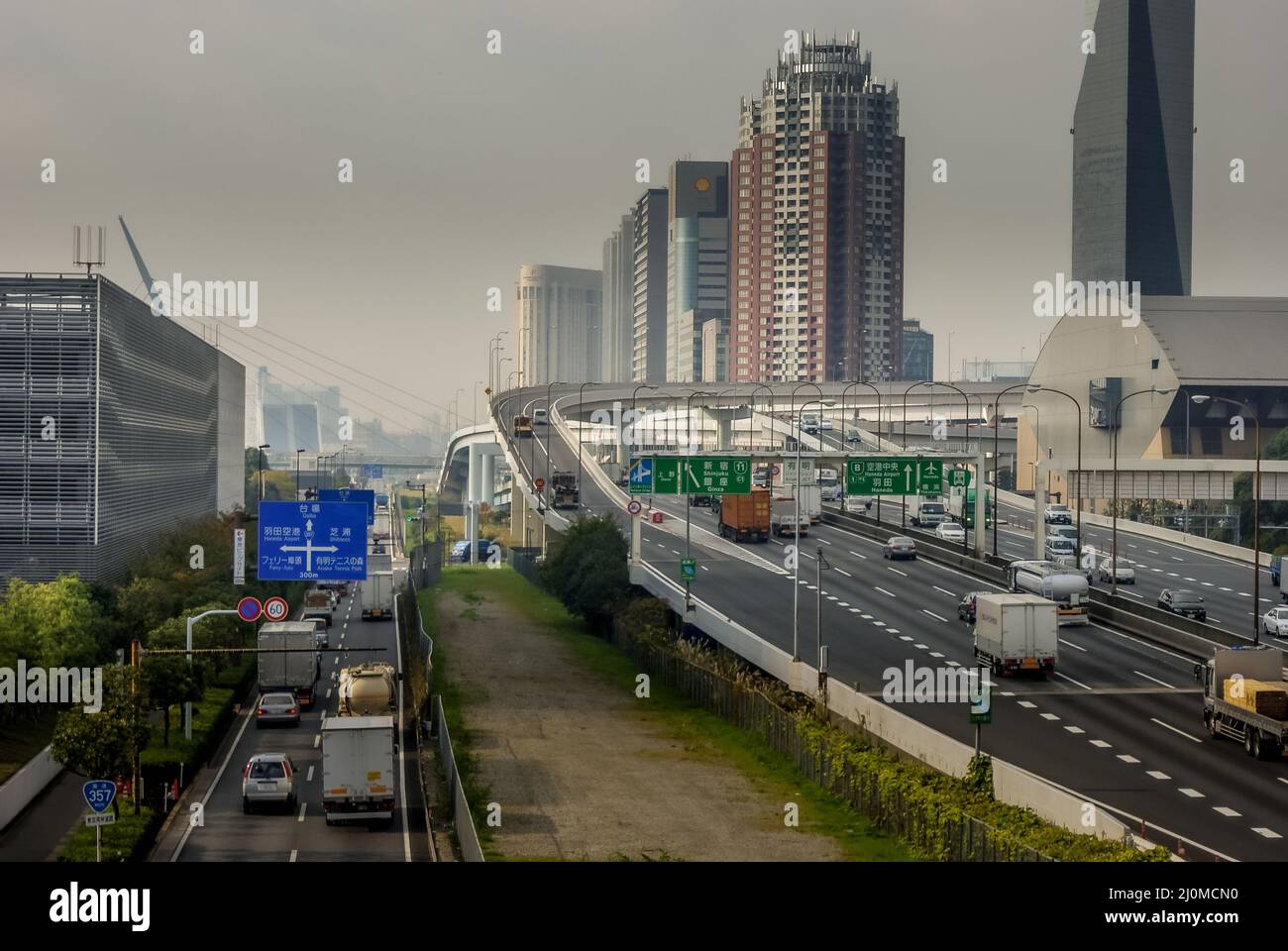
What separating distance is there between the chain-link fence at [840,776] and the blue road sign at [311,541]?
13.3m

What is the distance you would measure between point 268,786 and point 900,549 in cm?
4914

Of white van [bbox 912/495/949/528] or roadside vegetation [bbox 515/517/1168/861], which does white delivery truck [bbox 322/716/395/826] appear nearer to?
roadside vegetation [bbox 515/517/1168/861]

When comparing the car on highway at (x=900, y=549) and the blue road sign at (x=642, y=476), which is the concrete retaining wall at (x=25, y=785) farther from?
the car on highway at (x=900, y=549)

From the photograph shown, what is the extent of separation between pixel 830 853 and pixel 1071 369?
111259mm

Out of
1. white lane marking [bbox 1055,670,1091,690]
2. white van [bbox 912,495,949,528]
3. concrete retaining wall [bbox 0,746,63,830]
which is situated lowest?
concrete retaining wall [bbox 0,746,63,830]

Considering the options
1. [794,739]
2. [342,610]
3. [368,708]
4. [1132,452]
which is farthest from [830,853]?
[1132,452]

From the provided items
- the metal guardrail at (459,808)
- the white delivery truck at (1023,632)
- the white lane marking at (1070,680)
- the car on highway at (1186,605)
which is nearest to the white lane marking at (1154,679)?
the white lane marking at (1070,680)

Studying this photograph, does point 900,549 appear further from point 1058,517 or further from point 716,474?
point 716,474

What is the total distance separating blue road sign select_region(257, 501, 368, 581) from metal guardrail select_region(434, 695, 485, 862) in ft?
17.2

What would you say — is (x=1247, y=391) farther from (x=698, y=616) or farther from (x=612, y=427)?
(x=698, y=616)

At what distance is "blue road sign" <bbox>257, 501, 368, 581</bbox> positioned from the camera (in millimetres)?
38719

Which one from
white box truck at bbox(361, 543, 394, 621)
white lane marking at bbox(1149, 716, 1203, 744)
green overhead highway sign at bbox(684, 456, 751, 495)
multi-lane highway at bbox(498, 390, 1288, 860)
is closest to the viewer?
multi-lane highway at bbox(498, 390, 1288, 860)

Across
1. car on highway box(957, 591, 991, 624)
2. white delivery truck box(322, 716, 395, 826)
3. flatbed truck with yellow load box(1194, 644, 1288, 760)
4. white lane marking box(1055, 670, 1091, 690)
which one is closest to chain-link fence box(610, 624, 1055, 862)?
flatbed truck with yellow load box(1194, 644, 1288, 760)

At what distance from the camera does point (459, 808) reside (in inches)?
1188
